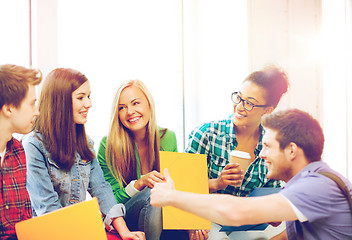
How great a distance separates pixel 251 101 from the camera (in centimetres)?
188

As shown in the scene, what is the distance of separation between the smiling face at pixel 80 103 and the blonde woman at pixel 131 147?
0.24m

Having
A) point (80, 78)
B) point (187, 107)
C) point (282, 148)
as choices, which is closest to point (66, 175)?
point (80, 78)

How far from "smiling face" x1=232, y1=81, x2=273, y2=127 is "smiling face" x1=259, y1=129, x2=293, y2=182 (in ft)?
1.74

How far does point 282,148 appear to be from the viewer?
4.31 ft

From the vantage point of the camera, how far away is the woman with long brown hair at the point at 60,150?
1.56 metres

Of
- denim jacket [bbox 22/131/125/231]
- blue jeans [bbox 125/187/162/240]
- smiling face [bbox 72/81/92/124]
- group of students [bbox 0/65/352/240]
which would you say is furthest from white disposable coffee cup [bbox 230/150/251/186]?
smiling face [bbox 72/81/92/124]

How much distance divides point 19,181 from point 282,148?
3.03 ft

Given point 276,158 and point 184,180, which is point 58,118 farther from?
point 276,158

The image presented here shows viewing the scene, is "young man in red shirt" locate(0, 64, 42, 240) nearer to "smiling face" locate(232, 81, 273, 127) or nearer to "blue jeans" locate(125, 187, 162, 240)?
"blue jeans" locate(125, 187, 162, 240)

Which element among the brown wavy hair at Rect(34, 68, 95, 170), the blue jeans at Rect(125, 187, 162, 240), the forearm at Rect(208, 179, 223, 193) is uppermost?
the brown wavy hair at Rect(34, 68, 95, 170)

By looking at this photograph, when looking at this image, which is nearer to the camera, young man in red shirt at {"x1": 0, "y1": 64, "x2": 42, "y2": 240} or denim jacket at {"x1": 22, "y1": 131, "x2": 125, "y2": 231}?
young man in red shirt at {"x1": 0, "y1": 64, "x2": 42, "y2": 240}

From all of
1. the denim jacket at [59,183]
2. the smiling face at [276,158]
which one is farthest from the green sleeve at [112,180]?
the smiling face at [276,158]

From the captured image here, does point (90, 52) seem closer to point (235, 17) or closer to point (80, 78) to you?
point (80, 78)

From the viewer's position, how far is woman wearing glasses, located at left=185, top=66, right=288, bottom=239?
189cm
